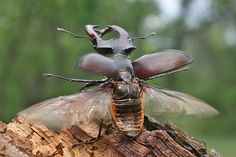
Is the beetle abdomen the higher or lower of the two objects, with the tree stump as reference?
higher

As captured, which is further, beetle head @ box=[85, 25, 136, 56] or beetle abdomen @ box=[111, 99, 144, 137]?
beetle head @ box=[85, 25, 136, 56]

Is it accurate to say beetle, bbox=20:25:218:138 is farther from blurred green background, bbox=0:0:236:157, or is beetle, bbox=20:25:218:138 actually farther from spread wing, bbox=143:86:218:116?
blurred green background, bbox=0:0:236:157

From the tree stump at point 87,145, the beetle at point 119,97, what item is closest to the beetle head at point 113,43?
the beetle at point 119,97

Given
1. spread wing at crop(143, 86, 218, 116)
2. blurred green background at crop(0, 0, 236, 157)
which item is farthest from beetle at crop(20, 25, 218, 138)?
blurred green background at crop(0, 0, 236, 157)

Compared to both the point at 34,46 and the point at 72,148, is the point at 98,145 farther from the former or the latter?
the point at 34,46

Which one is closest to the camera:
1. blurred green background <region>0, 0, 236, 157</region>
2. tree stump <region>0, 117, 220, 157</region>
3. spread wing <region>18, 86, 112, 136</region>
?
tree stump <region>0, 117, 220, 157</region>

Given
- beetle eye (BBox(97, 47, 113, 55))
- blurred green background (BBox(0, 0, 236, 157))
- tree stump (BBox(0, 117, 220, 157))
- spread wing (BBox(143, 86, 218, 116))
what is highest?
beetle eye (BBox(97, 47, 113, 55))

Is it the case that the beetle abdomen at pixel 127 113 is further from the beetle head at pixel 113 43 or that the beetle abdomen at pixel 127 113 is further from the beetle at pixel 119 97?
the beetle head at pixel 113 43
